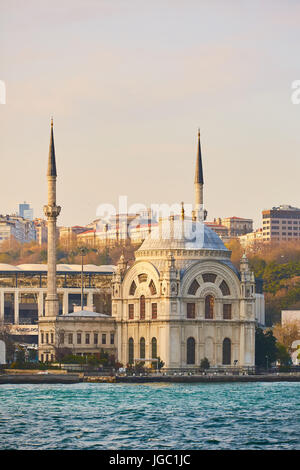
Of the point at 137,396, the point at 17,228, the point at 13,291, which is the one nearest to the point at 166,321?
the point at 137,396

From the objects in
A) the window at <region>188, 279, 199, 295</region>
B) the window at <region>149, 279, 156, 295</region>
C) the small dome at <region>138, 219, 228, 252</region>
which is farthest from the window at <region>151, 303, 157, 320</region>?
the small dome at <region>138, 219, 228, 252</region>

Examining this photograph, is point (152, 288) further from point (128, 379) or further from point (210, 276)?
point (128, 379)

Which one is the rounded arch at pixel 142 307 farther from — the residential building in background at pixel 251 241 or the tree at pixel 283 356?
the residential building in background at pixel 251 241

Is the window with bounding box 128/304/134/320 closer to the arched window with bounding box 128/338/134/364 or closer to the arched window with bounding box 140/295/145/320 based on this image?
the arched window with bounding box 140/295/145/320

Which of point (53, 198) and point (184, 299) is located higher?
point (53, 198)

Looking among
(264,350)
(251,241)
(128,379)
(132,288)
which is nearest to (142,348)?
(132,288)

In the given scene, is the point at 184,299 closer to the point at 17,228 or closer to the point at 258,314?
the point at 258,314
